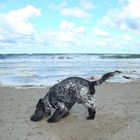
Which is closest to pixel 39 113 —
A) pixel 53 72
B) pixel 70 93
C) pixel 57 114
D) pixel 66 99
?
pixel 57 114

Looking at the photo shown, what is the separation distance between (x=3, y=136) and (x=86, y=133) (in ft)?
5.98

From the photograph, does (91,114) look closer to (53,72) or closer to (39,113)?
(39,113)

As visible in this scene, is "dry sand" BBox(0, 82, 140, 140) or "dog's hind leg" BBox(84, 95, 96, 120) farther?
"dog's hind leg" BBox(84, 95, 96, 120)

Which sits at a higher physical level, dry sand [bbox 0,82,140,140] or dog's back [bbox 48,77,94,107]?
dog's back [bbox 48,77,94,107]

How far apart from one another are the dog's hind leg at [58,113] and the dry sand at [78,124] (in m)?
0.13

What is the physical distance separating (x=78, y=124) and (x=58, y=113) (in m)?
0.62

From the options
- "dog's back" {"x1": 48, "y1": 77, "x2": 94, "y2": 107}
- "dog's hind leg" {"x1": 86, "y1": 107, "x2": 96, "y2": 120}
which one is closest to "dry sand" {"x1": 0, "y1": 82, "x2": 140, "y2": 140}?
"dog's hind leg" {"x1": 86, "y1": 107, "x2": 96, "y2": 120}

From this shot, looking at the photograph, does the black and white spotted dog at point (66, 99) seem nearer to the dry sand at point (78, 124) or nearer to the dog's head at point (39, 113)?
the dog's head at point (39, 113)

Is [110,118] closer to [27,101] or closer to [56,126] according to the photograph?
[56,126]

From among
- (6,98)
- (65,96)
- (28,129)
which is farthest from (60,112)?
(6,98)

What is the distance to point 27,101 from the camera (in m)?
11.5

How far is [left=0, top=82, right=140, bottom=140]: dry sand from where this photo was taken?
7527 mm

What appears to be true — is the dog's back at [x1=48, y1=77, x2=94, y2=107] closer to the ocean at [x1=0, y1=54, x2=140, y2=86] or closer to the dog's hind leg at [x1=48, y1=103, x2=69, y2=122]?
the dog's hind leg at [x1=48, y1=103, x2=69, y2=122]

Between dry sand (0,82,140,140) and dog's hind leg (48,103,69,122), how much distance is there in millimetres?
127
